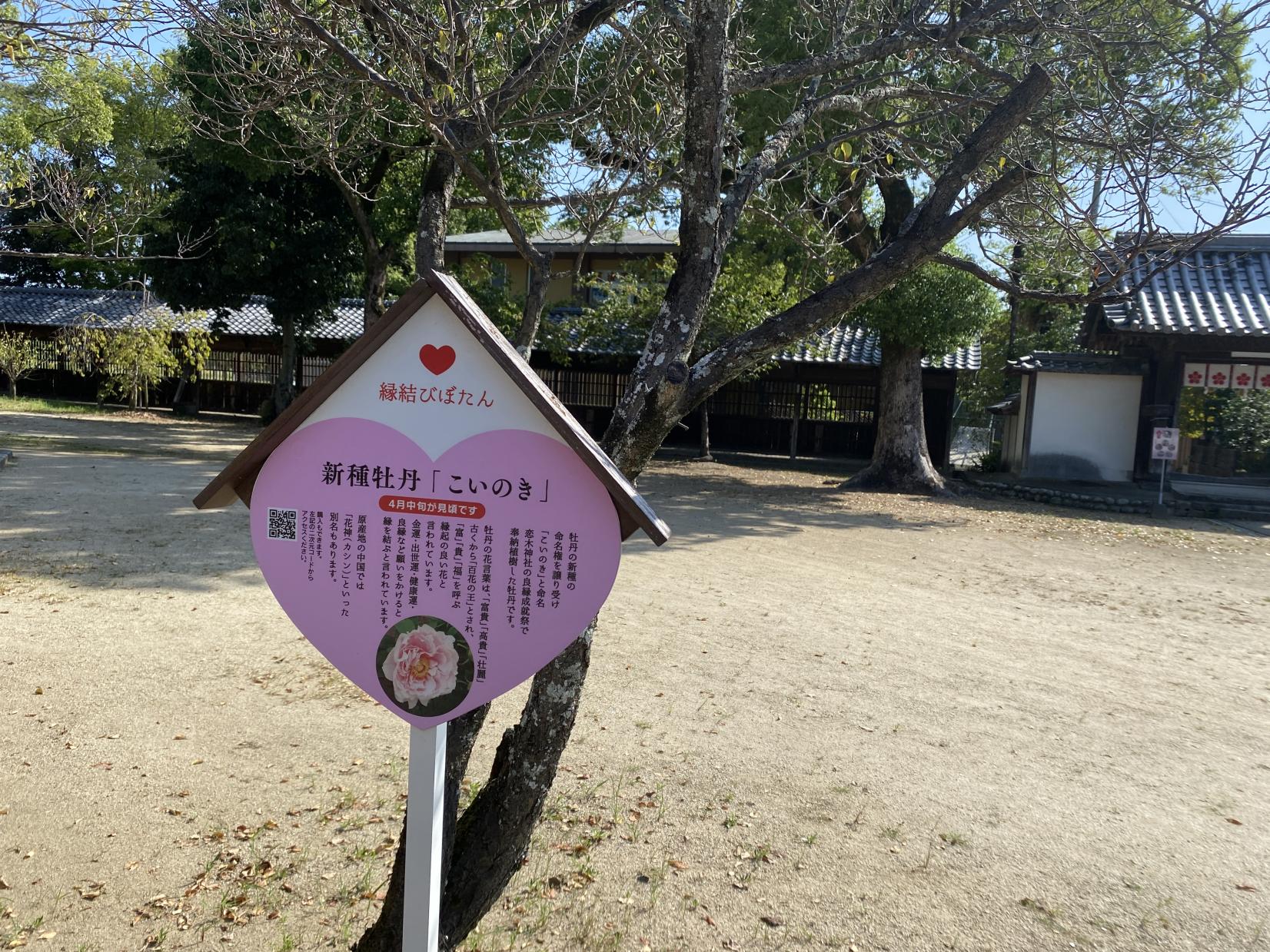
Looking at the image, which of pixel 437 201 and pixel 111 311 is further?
pixel 111 311

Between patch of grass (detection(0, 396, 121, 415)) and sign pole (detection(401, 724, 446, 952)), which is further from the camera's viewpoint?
patch of grass (detection(0, 396, 121, 415))

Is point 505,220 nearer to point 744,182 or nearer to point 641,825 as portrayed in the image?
point 744,182

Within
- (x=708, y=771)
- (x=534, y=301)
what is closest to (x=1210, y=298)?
(x=534, y=301)

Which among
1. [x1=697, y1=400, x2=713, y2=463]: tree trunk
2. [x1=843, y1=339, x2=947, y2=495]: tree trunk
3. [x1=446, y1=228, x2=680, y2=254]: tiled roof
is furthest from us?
[x1=697, y1=400, x2=713, y2=463]: tree trunk

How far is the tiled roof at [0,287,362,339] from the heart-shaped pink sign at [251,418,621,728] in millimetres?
23101

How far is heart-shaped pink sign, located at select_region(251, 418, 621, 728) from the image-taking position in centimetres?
217

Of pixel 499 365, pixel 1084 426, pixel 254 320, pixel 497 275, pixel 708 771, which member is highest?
pixel 497 275

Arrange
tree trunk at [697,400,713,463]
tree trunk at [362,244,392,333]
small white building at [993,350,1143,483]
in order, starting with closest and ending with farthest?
small white building at [993,350,1143,483] → tree trunk at [362,244,392,333] → tree trunk at [697,400,713,463]

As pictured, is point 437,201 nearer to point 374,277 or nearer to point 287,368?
point 374,277

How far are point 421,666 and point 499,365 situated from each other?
74 centimetres

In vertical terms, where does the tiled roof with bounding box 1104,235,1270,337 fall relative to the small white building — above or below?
above

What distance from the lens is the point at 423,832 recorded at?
223 centimetres

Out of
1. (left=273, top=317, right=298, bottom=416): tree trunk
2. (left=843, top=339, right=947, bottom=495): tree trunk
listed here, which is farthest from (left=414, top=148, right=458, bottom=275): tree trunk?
(left=273, top=317, right=298, bottom=416): tree trunk

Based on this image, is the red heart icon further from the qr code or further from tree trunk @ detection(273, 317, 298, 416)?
tree trunk @ detection(273, 317, 298, 416)
